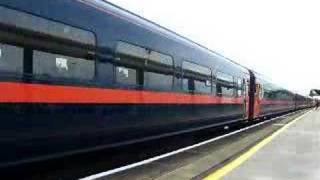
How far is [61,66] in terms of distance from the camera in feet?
27.9

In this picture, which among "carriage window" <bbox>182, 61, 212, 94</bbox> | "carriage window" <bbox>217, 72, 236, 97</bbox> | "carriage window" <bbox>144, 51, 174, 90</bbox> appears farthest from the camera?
"carriage window" <bbox>217, 72, 236, 97</bbox>

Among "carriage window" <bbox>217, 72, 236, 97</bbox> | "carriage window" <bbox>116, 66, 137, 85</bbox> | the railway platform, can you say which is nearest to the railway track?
the railway platform

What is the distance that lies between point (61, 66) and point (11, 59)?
1310 mm

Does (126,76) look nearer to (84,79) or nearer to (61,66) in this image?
(84,79)

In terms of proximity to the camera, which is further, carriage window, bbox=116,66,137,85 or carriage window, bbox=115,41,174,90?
carriage window, bbox=115,41,174,90

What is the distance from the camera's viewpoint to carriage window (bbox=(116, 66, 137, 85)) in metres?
10.7

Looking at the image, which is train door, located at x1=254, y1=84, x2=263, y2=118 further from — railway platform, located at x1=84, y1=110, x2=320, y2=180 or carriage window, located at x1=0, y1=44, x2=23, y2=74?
carriage window, located at x1=0, y1=44, x2=23, y2=74

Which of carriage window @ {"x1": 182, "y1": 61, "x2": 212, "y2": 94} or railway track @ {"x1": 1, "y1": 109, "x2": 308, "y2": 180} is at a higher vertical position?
carriage window @ {"x1": 182, "y1": 61, "x2": 212, "y2": 94}

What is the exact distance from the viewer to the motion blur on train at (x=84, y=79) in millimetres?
7332

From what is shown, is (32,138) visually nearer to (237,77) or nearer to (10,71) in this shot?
(10,71)

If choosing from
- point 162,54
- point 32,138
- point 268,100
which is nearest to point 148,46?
point 162,54

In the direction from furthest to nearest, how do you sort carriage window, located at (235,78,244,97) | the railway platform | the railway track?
carriage window, located at (235,78,244,97) < the railway platform < the railway track

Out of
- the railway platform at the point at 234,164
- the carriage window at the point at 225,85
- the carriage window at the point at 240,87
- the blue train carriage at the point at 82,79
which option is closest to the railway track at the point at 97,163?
the railway platform at the point at 234,164

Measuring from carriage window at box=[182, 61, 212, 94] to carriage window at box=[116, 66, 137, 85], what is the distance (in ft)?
13.3
